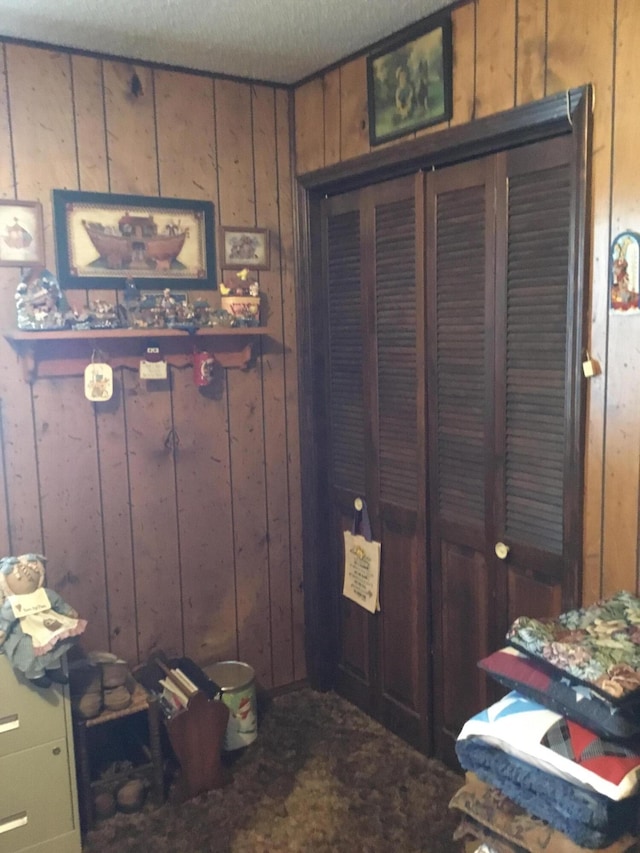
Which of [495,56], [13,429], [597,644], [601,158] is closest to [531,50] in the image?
[495,56]

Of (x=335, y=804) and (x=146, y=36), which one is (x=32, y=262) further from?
(x=335, y=804)

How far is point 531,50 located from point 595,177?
0.40m

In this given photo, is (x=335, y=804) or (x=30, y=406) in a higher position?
(x=30, y=406)

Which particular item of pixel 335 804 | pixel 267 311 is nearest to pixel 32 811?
pixel 335 804

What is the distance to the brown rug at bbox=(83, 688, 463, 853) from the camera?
219 cm

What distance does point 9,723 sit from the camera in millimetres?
2070

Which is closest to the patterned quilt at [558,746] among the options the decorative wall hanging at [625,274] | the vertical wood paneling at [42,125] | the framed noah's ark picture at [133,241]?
the decorative wall hanging at [625,274]

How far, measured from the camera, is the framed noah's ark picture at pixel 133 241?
241 centimetres

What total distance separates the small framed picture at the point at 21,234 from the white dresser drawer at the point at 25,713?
1.15 meters

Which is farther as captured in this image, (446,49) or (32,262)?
(32,262)

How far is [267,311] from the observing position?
282cm

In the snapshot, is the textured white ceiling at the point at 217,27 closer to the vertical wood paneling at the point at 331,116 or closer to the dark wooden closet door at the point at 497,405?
the vertical wood paneling at the point at 331,116

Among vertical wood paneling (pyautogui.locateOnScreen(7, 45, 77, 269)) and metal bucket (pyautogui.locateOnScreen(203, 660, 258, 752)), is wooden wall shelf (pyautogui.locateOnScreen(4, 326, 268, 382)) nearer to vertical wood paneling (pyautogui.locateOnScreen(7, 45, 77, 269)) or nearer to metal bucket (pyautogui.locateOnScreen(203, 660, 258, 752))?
vertical wood paneling (pyautogui.locateOnScreen(7, 45, 77, 269))

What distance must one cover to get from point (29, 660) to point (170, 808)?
722 millimetres
